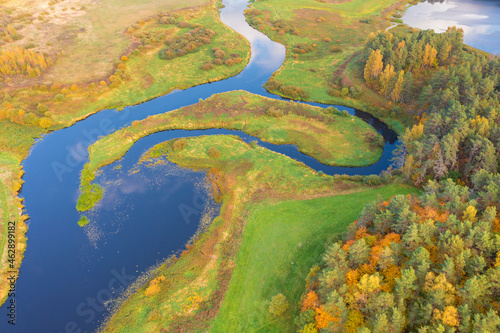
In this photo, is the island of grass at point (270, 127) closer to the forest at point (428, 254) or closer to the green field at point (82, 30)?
the forest at point (428, 254)

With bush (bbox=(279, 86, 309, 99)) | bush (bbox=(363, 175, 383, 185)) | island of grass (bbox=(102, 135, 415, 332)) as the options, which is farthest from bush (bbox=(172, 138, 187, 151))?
bush (bbox=(363, 175, 383, 185))

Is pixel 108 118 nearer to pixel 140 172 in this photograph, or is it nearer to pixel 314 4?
pixel 140 172

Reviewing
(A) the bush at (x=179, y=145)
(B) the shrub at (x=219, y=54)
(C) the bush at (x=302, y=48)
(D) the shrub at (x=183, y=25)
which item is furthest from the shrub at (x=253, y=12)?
(A) the bush at (x=179, y=145)

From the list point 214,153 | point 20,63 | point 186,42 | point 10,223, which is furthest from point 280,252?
point 20,63

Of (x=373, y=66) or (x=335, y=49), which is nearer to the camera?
(x=373, y=66)

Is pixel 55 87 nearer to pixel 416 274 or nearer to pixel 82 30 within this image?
pixel 82 30

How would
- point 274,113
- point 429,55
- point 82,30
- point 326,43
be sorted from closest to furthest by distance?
point 274,113 < point 429,55 < point 326,43 < point 82,30

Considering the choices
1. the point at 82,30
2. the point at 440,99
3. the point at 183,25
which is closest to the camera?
the point at 440,99
